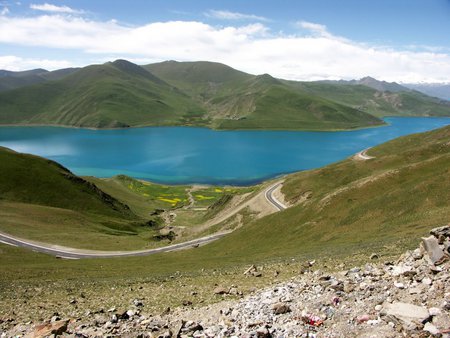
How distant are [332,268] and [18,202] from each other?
102688 mm

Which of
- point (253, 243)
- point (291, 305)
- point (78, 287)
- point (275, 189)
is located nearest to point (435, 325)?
point (291, 305)

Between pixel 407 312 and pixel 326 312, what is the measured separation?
3750mm

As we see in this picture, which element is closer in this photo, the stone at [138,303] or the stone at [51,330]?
the stone at [51,330]

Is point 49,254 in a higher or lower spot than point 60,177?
lower

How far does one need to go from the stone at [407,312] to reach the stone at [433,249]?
604 cm

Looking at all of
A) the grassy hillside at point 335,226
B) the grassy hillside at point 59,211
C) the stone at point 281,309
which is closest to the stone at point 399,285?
the stone at point 281,309

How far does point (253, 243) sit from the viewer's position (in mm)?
64500

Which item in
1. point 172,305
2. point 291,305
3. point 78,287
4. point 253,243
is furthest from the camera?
point 253,243

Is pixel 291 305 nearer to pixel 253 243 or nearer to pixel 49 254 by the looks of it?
pixel 253 243

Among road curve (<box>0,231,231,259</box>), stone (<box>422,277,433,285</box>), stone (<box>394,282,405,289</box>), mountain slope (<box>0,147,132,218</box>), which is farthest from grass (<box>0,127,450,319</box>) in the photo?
mountain slope (<box>0,147,132,218</box>)

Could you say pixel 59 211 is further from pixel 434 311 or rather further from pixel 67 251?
pixel 434 311

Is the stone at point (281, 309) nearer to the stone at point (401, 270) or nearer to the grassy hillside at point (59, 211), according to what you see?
the stone at point (401, 270)

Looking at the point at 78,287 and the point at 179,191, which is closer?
the point at 78,287

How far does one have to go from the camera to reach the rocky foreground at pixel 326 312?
14695 millimetres
